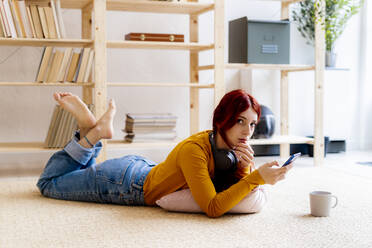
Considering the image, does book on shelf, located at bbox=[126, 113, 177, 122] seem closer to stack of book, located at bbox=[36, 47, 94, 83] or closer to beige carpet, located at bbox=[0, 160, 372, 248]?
stack of book, located at bbox=[36, 47, 94, 83]

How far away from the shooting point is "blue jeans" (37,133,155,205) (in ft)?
6.56

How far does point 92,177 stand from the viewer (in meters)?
2.04

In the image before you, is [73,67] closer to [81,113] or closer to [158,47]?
[158,47]

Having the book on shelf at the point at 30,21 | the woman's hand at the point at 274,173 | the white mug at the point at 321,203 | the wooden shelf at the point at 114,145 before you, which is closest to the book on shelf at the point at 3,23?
the book on shelf at the point at 30,21

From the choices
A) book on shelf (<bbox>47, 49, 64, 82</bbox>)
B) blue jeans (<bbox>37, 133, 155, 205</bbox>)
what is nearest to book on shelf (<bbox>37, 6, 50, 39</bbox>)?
book on shelf (<bbox>47, 49, 64, 82</bbox>)

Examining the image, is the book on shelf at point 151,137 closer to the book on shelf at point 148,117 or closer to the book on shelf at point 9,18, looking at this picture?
the book on shelf at point 148,117

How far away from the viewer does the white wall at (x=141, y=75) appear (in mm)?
3301

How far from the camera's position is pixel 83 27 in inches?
128

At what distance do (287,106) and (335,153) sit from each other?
0.61 m

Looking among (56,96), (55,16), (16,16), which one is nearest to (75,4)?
(55,16)

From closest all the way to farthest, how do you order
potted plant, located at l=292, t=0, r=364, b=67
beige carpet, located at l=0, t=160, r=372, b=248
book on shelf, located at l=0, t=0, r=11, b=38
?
beige carpet, located at l=0, t=160, r=372, b=248 < book on shelf, located at l=0, t=0, r=11, b=38 < potted plant, located at l=292, t=0, r=364, b=67

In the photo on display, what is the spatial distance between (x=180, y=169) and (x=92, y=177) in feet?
1.34

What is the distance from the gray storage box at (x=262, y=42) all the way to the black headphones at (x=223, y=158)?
4.89 ft

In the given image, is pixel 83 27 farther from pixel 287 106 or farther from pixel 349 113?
pixel 349 113
